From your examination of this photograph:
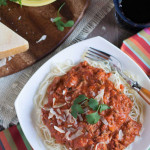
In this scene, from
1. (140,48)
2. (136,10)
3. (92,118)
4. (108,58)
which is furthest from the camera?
(140,48)

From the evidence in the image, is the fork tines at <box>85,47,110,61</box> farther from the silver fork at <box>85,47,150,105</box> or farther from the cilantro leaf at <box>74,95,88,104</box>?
the cilantro leaf at <box>74,95,88,104</box>

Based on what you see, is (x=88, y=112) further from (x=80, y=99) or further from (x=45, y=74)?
(x=45, y=74)

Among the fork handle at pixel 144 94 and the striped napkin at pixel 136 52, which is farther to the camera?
the striped napkin at pixel 136 52

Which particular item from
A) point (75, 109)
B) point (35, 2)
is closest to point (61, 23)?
point (35, 2)

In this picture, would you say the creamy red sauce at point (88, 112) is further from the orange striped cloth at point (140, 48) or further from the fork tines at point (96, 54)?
the orange striped cloth at point (140, 48)

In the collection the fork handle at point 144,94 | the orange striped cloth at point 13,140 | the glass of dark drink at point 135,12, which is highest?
the glass of dark drink at point 135,12

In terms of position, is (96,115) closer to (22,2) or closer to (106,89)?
(106,89)

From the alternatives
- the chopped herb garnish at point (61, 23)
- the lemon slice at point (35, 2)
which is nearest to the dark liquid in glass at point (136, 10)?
the chopped herb garnish at point (61, 23)
